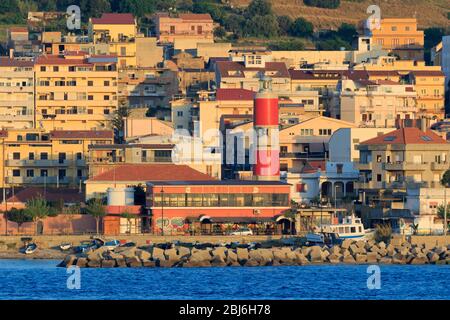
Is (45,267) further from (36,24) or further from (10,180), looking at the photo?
(36,24)

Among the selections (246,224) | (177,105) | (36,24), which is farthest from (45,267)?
(36,24)

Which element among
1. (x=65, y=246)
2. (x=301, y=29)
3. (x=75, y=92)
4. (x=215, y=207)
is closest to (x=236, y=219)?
(x=215, y=207)

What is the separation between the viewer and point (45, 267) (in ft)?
171

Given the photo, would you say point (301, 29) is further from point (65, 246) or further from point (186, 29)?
point (65, 246)

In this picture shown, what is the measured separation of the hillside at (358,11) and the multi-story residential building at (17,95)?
35777 millimetres

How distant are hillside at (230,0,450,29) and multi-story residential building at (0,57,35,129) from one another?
3578 centimetres

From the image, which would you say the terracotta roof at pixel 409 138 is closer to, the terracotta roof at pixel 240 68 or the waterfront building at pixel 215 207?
the waterfront building at pixel 215 207

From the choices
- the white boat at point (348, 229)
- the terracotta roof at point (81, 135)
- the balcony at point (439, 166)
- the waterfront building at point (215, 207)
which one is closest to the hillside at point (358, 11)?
the terracotta roof at point (81, 135)

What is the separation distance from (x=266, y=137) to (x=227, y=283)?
27.4 m

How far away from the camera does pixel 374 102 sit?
88125mm

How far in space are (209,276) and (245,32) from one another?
69.7 m

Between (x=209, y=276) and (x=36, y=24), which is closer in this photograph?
(x=209, y=276)

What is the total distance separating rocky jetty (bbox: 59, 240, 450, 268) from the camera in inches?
2063

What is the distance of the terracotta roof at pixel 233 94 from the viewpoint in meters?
87.8
